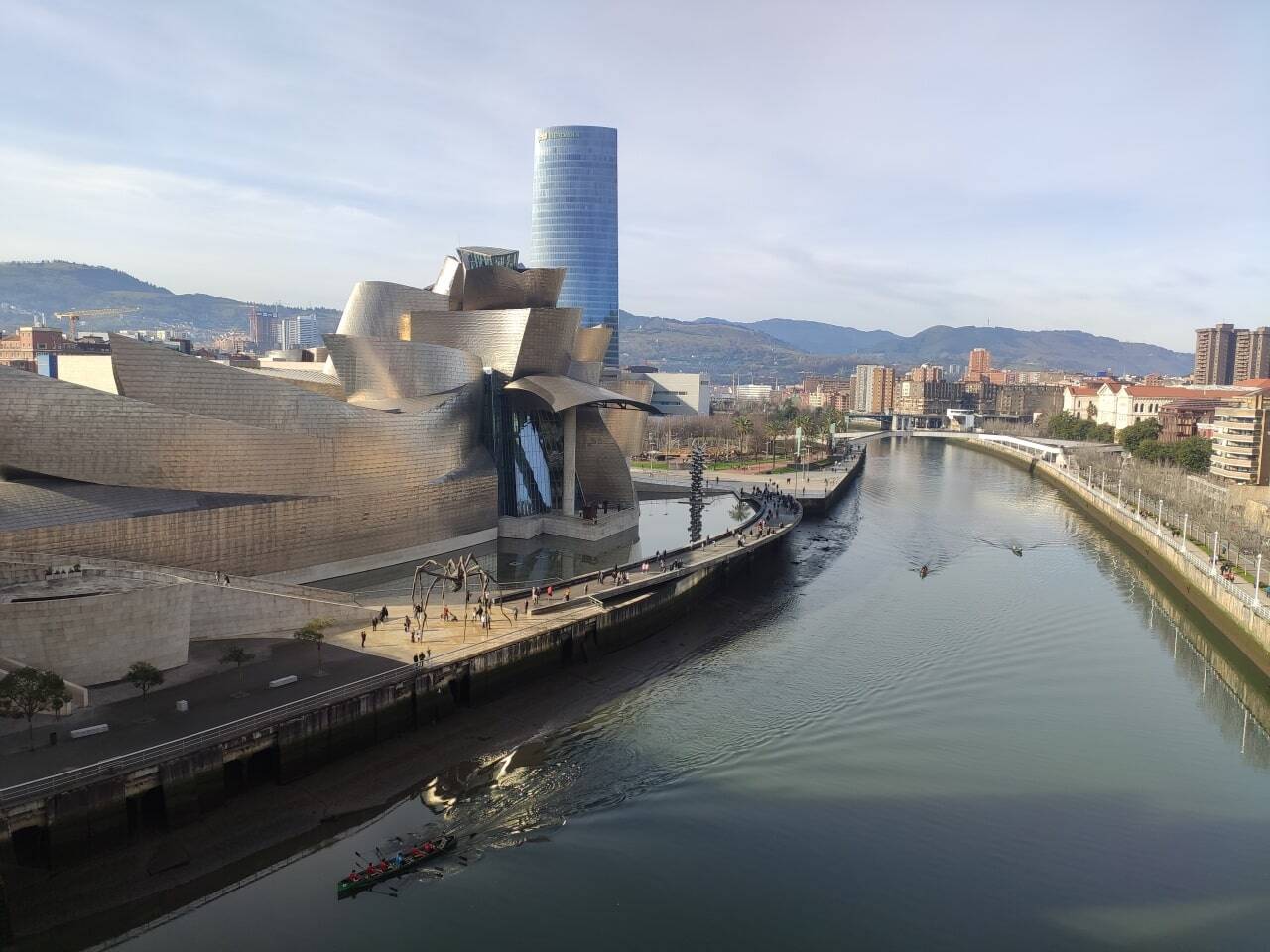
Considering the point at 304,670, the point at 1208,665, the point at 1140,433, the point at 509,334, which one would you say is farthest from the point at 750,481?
the point at 304,670

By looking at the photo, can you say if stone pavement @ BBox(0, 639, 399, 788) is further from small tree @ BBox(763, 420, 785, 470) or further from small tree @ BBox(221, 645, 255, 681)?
small tree @ BBox(763, 420, 785, 470)

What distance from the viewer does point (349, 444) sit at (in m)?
32.6

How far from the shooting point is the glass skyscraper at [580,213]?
137m

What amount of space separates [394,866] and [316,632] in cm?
875

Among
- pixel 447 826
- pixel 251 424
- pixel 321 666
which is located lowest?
Answer: pixel 447 826

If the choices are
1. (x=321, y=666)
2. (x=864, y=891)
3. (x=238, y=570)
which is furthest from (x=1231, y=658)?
(x=238, y=570)

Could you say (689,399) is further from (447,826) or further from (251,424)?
(447,826)

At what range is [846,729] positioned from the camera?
72.7 ft

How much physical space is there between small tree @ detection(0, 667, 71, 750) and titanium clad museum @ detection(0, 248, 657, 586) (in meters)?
7.07

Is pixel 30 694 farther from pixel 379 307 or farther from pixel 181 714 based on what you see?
pixel 379 307

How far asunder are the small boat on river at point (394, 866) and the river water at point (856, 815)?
318mm

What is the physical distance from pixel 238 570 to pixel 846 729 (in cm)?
1979

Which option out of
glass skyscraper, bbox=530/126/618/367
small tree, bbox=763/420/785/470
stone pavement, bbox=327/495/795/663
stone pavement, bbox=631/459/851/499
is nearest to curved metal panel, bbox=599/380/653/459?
stone pavement, bbox=631/459/851/499

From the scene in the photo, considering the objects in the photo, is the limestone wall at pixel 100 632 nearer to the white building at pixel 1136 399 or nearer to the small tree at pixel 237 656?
the small tree at pixel 237 656
